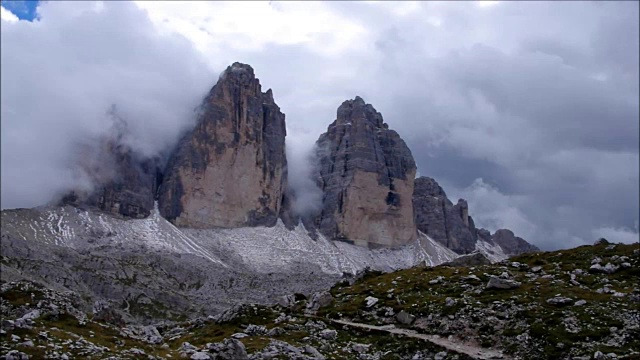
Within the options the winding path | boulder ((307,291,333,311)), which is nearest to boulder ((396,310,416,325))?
the winding path

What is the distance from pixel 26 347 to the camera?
3397 cm

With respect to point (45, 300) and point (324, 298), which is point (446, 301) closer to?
point (324, 298)

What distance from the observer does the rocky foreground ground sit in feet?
142

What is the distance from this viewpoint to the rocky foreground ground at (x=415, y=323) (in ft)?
142

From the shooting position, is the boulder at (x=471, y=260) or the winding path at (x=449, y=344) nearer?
the winding path at (x=449, y=344)

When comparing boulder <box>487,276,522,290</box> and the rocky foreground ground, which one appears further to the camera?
boulder <box>487,276,522,290</box>

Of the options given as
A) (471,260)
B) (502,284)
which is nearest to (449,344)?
(502,284)

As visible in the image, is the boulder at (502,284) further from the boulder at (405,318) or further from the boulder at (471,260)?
the boulder at (471,260)

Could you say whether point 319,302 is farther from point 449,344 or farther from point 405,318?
point 449,344

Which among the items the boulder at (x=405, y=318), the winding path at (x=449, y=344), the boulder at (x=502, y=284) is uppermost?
the boulder at (x=502, y=284)

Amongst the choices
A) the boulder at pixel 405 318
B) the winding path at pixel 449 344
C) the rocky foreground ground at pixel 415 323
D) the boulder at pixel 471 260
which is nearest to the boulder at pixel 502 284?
the rocky foreground ground at pixel 415 323

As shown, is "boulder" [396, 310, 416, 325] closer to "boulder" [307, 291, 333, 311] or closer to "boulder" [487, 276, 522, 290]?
"boulder" [487, 276, 522, 290]

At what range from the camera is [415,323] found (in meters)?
60.4

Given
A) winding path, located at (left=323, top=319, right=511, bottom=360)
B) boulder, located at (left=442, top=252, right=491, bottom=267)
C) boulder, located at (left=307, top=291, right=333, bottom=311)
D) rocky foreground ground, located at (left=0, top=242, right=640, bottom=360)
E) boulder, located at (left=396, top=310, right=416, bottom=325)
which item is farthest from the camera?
boulder, located at (left=442, top=252, right=491, bottom=267)
